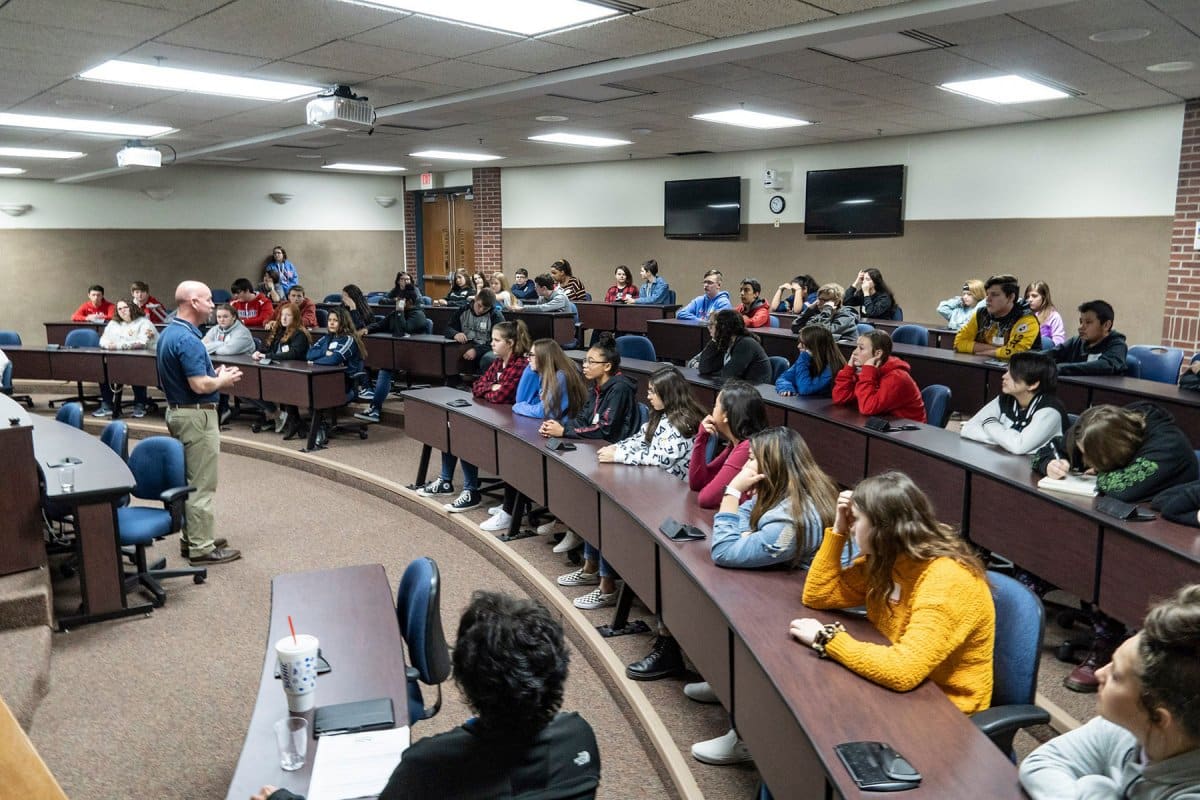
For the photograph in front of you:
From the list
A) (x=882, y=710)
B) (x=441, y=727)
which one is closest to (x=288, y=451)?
(x=441, y=727)

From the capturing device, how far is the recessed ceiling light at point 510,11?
4312 mm

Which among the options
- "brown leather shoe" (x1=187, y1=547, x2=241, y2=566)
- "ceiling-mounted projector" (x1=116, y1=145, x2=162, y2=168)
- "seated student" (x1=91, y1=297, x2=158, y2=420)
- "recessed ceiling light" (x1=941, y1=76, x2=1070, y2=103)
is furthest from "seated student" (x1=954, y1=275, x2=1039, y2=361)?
"seated student" (x1=91, y1=297, x2=158, y2=420)

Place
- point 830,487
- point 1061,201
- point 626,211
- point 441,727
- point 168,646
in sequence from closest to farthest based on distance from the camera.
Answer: point 830,487
point 441,727
point 168,646
point 1061,201
point 626,211

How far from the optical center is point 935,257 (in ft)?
33.3

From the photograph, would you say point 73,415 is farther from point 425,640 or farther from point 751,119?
point 751,119

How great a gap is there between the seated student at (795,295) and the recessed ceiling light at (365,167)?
687cm

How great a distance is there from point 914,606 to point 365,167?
13.8 m

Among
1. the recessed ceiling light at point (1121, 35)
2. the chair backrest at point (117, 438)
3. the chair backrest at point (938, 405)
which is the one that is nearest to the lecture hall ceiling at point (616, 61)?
the recessed ceiling light at point (1121, 35)

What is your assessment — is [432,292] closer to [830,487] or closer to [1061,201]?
[1061,201]

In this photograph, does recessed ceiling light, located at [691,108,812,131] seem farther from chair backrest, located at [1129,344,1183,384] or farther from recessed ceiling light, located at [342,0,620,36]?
chair backrest, located at [1129,344,1183,384]

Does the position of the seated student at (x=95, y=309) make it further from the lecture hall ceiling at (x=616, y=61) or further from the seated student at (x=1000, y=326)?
the seated student at (x=1000, y=326)

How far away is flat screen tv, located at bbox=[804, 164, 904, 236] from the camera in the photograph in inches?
409

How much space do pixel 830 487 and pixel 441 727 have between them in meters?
1.83

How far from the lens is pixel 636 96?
7254mm
